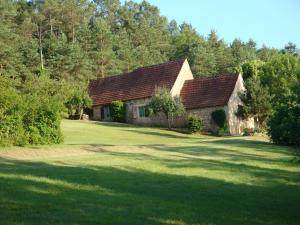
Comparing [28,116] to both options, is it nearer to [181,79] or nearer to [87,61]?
[181,79]

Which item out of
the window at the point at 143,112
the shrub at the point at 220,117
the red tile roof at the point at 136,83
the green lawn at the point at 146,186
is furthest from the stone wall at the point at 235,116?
the green lawn at the point at 146,186

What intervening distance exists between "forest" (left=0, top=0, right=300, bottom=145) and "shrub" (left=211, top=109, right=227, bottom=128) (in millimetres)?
2084

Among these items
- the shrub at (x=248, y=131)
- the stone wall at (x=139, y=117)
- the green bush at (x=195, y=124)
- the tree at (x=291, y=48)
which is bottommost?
the shrub at (x=248, y=131)

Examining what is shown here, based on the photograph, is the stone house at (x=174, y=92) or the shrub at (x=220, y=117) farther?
the stone house at (x=174, y=92)

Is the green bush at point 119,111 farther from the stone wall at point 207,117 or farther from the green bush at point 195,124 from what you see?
the green bush at point 195,124

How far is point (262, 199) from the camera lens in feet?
41.1

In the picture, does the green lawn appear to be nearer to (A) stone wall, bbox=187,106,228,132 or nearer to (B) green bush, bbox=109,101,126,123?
(A) stone wall, bbox=187,106,228,132

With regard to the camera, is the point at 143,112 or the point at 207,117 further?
the point at 143,112

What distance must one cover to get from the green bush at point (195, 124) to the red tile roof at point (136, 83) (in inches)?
253

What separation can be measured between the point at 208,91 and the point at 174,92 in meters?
3.55

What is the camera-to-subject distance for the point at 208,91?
45.1m

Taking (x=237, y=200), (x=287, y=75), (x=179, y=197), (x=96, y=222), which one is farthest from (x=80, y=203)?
(x=287, y=75)

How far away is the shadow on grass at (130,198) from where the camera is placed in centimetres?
934

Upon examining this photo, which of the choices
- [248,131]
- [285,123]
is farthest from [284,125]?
[248,131]
